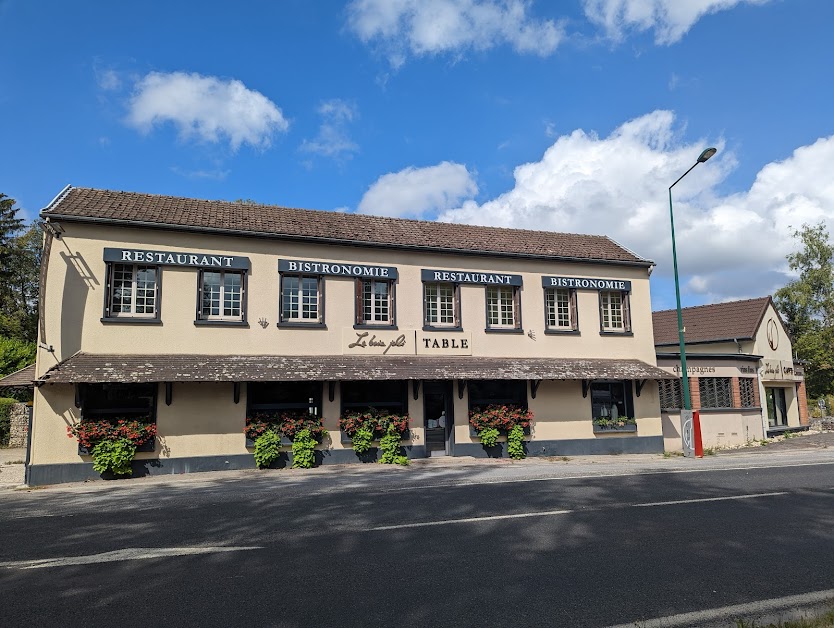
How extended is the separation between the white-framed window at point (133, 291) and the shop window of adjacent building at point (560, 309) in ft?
40.2

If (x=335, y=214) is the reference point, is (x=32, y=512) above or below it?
below

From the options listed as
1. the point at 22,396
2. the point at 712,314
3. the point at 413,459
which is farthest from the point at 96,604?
the point at 712,314

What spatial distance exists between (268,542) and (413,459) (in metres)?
10.5

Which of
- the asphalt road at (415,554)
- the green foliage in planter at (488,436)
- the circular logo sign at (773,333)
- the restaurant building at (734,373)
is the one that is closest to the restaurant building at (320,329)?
the green foliage in planter at (488,436)

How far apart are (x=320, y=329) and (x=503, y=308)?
6.25 m

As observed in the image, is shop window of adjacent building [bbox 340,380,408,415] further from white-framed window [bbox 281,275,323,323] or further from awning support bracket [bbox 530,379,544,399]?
awning support bracket [bbox 530,379,544,399]

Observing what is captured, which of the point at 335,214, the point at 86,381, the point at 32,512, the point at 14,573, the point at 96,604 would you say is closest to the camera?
the point at 96,604

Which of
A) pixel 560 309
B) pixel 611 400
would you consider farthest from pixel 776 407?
pixel 560 309

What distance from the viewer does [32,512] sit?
10164 mm

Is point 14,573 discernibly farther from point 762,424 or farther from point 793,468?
point 762,424

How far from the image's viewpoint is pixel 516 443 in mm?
18156

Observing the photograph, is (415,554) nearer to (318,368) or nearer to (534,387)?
(318,368)

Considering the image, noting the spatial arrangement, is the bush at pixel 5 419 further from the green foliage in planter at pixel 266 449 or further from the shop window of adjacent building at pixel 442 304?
the shop window of adjacent building at pixel 442 304

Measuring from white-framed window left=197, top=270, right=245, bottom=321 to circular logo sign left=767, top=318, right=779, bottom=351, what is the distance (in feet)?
81.6
